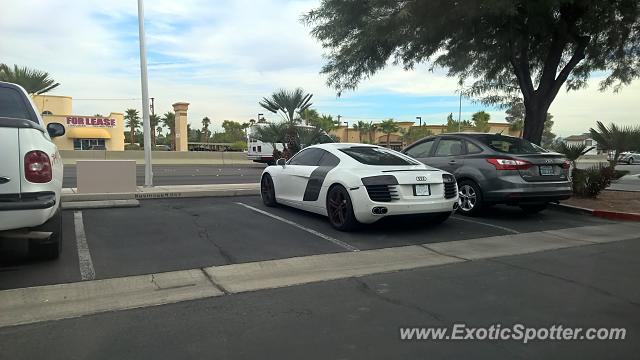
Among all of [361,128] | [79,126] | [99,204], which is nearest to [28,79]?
[79,126]

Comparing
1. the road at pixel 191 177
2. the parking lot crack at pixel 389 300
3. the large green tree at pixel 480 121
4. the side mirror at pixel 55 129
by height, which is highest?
the large green tree at pixel 480 121

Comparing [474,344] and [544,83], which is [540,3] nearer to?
[544,83]

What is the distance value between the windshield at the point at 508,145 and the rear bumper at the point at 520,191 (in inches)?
26.5

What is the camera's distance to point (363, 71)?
45.7ft

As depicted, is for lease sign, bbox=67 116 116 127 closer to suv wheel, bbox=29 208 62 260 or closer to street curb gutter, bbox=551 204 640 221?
suv wheel, bbox=29 208 62 260

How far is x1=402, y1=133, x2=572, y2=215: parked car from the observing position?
8703 mm

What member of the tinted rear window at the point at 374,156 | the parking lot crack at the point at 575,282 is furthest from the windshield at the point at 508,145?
the parking lot crack at the point at 575,282

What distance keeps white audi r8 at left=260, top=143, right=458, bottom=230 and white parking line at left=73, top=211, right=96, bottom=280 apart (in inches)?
134

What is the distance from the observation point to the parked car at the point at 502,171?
8.70m

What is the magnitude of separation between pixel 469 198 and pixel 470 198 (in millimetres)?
26

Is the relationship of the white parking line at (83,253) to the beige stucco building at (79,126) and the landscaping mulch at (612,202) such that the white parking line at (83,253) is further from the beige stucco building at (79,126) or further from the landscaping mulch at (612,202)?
the beige stucco building at (79,126)

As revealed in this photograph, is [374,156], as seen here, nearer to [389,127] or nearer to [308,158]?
[308,158]

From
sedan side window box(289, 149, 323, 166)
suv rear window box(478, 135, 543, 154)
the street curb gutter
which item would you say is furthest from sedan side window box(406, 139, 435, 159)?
the street curb gutter

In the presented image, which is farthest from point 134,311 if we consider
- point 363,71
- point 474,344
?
point 363,71
